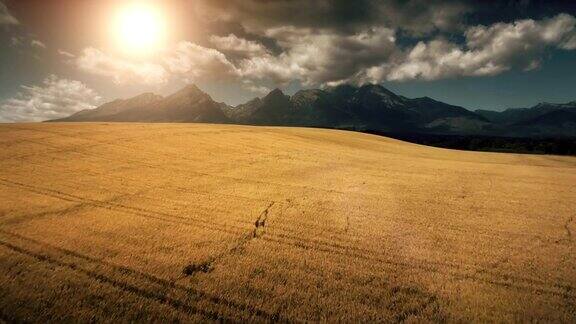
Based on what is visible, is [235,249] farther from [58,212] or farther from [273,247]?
[58,212]

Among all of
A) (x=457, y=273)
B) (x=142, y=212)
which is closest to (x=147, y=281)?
(x=142, y=212)

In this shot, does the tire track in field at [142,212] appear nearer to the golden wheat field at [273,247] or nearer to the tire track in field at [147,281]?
the golden wheat field at [273,247]

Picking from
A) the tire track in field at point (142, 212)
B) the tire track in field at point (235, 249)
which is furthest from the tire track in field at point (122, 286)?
the tire track in field at point (142, 212)

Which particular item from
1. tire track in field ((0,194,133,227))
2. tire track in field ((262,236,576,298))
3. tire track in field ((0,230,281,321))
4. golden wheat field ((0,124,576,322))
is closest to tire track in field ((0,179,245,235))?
golden wheat field ((0,124,576,322))

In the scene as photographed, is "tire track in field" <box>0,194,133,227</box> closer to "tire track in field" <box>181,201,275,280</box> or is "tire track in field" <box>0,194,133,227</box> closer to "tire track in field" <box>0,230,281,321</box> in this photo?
"tire track in field" <box>0,230,281,321</box>

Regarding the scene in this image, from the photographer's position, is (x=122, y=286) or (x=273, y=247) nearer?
(x=122, y=286)
